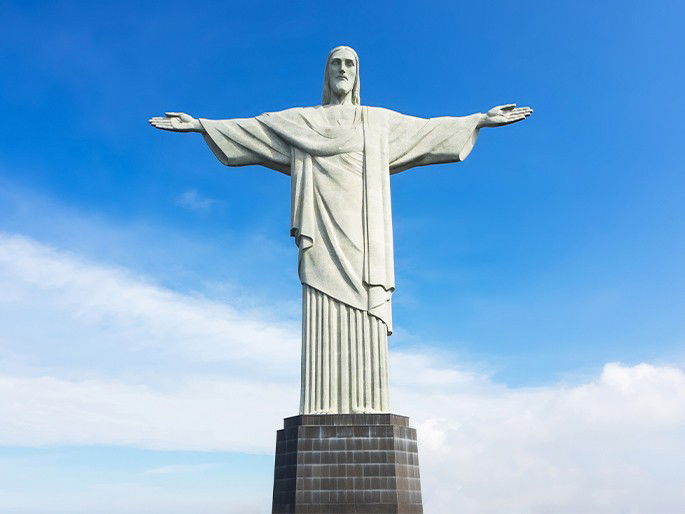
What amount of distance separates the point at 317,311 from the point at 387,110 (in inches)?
174

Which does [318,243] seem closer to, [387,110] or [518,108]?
[387,110]

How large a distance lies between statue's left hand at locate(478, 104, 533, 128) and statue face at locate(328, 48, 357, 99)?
2.77 m

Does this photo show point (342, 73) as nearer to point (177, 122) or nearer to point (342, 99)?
point (342, 99)

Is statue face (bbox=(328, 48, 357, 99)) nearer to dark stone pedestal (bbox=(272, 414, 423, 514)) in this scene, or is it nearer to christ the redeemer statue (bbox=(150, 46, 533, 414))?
christ the redeemer statue (bbox=(150, 46, 533, 414))

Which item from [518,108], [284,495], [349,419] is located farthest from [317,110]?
[284,495]

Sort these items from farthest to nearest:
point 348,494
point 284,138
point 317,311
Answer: point 284,138 < point 317,311 < point 348,494

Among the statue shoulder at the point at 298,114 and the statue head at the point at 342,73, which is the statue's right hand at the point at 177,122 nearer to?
the statue shoulder at the point at 298,114

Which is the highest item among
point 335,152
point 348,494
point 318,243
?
point 335,152

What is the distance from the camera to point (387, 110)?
15.0m

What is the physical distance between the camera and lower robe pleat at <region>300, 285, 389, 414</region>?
1302 centimetres

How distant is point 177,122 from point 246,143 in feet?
4.74

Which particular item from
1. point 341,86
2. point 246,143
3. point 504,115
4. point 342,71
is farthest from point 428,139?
point 246,143

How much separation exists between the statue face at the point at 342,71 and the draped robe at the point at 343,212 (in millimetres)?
536

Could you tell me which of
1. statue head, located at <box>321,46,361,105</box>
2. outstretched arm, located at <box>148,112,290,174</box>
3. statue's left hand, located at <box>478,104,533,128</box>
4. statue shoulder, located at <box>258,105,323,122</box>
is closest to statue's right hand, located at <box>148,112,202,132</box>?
outstretched arm, located at <box>148,112,290,174</box>
